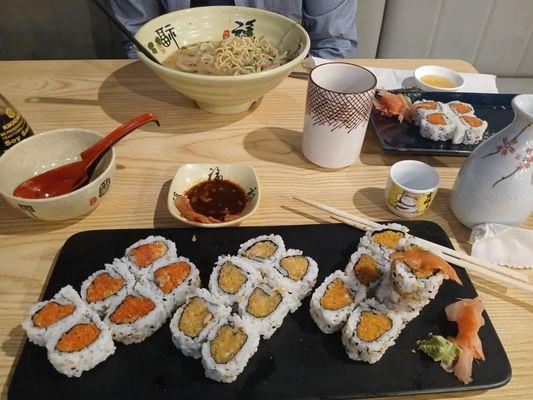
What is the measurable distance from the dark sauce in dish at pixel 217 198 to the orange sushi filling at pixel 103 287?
→ 369mm

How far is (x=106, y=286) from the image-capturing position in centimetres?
120

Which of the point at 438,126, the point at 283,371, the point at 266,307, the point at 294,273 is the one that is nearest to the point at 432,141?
the point at 438,126

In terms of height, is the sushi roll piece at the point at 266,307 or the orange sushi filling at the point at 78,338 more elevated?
the orange sushi filling at the point at 78,338

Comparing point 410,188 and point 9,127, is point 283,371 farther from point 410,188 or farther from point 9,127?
point 9,127

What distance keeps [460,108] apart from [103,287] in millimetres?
1646

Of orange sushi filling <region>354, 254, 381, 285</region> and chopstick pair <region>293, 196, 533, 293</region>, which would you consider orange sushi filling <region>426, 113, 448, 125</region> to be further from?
orange sushi filling <region>354, 254, 381, 285</region>

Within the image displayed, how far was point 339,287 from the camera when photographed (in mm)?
1214

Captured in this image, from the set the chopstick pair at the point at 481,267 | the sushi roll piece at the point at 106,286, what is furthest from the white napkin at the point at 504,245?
the sushi roll piece at the point at 106,286

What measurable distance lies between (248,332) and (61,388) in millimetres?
482

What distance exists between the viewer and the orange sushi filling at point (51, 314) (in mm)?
1090

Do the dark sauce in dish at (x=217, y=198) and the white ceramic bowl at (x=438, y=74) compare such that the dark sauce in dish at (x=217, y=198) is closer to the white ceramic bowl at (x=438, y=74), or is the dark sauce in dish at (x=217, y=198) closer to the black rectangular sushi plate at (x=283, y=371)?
the black rectangular sushi plate at (x=283, y=371)

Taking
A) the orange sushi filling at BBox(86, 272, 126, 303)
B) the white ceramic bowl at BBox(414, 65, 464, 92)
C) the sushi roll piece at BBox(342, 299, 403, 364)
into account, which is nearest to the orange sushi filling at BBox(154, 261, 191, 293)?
the orange sushi filling at BBox(86, 272, 126, 303)

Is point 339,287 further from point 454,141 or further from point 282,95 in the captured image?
point 282,95

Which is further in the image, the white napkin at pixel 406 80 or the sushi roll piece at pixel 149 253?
the white napkin at pixel 406 80
